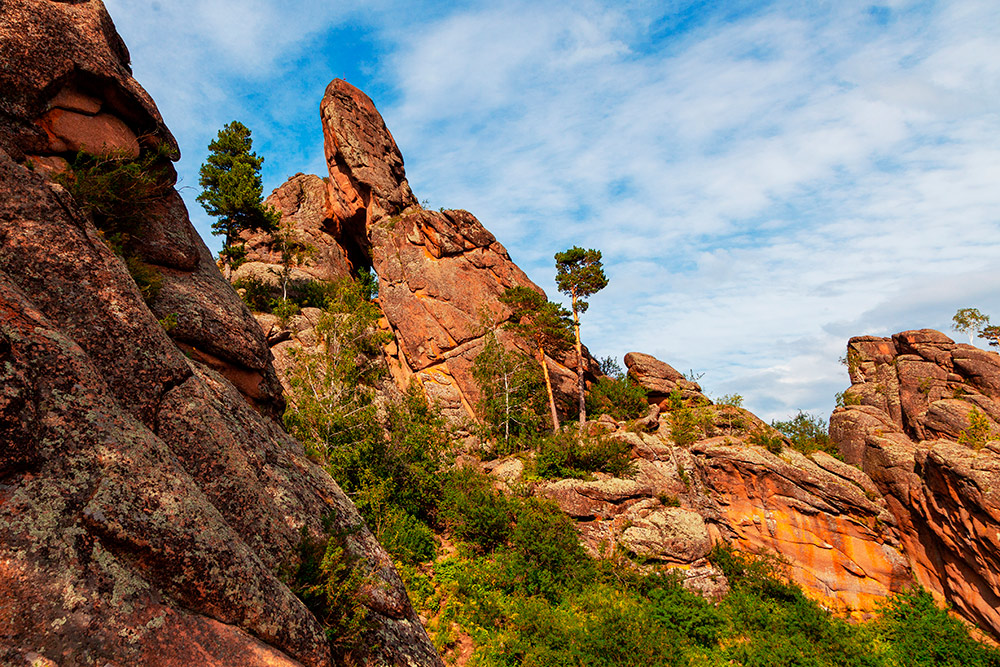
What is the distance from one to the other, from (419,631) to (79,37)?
13.4 metres

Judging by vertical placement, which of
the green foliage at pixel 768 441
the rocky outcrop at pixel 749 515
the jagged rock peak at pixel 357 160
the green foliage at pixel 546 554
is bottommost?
the green foliage at pixel 546 554

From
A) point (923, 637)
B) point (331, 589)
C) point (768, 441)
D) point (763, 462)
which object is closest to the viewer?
point (331, 589)

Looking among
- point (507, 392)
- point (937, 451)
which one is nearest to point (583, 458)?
point (507, 392)

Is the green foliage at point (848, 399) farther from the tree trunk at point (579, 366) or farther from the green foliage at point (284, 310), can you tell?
the green foliage at point (284, 310)

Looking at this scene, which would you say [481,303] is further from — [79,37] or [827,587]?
[79,37]

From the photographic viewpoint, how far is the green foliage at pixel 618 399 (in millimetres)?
37062

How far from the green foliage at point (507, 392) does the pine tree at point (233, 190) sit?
2186 cm

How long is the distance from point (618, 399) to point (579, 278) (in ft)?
34.4

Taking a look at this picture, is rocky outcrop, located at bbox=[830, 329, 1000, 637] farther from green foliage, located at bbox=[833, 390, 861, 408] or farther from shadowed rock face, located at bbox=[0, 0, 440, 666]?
shadowed rock face, located at bbox=[0, 0, 440, 666]

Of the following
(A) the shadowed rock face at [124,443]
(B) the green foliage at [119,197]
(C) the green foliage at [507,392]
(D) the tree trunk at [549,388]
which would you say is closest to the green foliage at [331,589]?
(A) the shadowed rock face at [124,443]

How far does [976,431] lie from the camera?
84.7 ft

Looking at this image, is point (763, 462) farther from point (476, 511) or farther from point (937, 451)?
point (476, 511)

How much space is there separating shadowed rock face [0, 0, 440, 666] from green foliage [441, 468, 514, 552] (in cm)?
1425

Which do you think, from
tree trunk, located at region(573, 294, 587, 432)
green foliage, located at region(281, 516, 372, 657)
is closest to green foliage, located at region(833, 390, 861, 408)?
tree trunk, located at region(573, 294, 587, 432)
